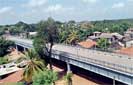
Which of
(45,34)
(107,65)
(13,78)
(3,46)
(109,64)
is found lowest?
(13,78)

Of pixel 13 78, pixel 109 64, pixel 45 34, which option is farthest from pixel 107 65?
pixel 13 78

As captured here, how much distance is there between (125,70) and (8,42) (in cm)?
8113

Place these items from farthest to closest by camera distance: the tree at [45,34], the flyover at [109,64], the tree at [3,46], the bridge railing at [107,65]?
the tree at [3,46] < the tree at [45,34] < the flyover at [109,64] < the bridge railing at [107,65]

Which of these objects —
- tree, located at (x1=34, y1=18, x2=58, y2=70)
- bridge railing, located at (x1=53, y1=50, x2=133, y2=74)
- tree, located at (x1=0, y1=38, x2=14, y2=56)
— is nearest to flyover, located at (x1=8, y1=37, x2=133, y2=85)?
bridge railing, located at (x1=53, y1=50, x2=133, y2=74)

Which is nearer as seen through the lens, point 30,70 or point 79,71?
point 30,70

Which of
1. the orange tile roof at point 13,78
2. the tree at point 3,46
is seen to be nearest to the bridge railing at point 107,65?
the orange tile roof at point 13,78

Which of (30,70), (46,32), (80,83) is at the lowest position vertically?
(80,83)

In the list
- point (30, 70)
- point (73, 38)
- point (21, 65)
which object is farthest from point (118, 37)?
point (30, 70)

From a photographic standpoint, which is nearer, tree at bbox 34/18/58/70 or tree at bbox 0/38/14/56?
tree at bbox 34/18/58/70

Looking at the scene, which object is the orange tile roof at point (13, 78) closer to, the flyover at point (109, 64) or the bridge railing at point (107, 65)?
the flyover at point (109, 64)

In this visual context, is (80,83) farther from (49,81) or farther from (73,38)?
(73,38)

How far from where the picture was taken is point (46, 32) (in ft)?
216

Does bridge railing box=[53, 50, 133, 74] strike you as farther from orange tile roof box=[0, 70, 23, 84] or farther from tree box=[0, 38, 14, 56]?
tree box=[0, 38, 14, 56]

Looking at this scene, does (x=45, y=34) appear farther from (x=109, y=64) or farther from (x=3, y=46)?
(x=3, y=46)
